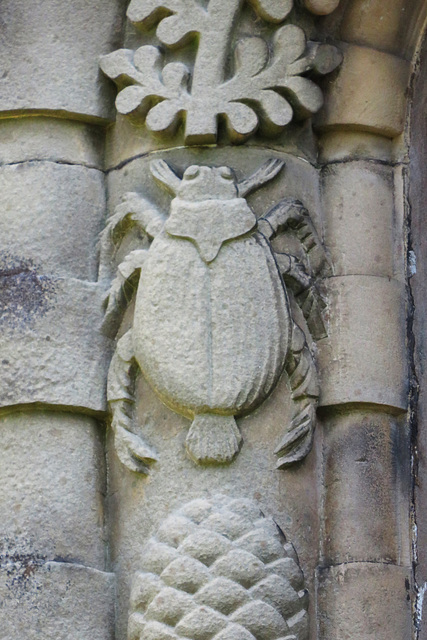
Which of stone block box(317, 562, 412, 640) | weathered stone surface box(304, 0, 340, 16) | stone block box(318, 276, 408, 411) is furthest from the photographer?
weathered stone surface box(304, 0, 340, 16)

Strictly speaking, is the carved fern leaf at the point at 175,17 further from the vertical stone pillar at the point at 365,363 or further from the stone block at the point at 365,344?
the stone block at the point at 365,344

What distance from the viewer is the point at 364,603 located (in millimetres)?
2504

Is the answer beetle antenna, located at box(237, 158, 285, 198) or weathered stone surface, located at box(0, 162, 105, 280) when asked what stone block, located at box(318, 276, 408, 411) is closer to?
beetle antenna, located at box(237, 158, 285, 198)

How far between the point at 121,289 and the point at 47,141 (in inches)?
13.5

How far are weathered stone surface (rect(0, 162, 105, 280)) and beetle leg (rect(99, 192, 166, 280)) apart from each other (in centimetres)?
3

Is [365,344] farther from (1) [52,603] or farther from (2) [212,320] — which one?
(1) [52,603]

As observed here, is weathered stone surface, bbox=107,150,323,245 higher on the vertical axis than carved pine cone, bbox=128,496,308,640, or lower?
higher

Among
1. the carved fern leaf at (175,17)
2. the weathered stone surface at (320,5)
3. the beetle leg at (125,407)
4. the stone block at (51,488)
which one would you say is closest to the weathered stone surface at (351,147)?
the weathered stone surface at (320,5)

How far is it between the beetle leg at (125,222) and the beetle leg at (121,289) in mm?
45

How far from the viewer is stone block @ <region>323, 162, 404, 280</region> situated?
272 cm

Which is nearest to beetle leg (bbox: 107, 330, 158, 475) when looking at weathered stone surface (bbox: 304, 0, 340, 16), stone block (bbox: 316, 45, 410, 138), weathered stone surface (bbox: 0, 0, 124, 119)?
weathered stone surface (bbox: 0, 0, 124, 119)

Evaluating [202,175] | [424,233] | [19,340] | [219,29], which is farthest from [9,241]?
[424,233]

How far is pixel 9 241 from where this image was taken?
106 inches

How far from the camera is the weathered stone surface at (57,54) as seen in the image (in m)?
2.77
